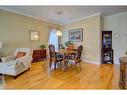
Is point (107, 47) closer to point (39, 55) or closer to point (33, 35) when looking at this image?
point (39, 55)

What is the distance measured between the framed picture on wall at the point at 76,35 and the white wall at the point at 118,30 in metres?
1.42

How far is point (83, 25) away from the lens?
6.17m

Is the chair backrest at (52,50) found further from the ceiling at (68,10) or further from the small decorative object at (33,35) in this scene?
the small decorative object at (33,35)

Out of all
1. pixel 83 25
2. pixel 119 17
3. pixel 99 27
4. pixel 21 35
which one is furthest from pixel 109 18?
pixel 21 35

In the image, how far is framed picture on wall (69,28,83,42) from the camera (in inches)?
250

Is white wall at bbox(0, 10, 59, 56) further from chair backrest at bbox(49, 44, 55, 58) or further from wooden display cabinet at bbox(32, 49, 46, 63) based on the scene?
chair backrest at bbox(49, 44, 55, 58)

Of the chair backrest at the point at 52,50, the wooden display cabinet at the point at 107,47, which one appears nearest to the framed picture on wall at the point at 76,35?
the wooden display cabinet at the point at 107,47

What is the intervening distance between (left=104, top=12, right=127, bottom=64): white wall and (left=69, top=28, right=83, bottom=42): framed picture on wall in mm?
1423

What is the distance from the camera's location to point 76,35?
6602 millimetres

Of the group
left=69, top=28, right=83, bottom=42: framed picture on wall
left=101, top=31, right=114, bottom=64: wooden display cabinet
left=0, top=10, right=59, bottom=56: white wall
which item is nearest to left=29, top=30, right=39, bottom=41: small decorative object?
left=0, top=10, right=59, bottom=56: white wall

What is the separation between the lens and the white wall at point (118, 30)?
523cm

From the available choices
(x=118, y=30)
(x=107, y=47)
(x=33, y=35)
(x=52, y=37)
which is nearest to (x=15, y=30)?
(x=33, y=35)

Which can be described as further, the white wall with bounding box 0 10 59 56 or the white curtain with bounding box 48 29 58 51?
the white curtain with bounding box 48 29 58 51
